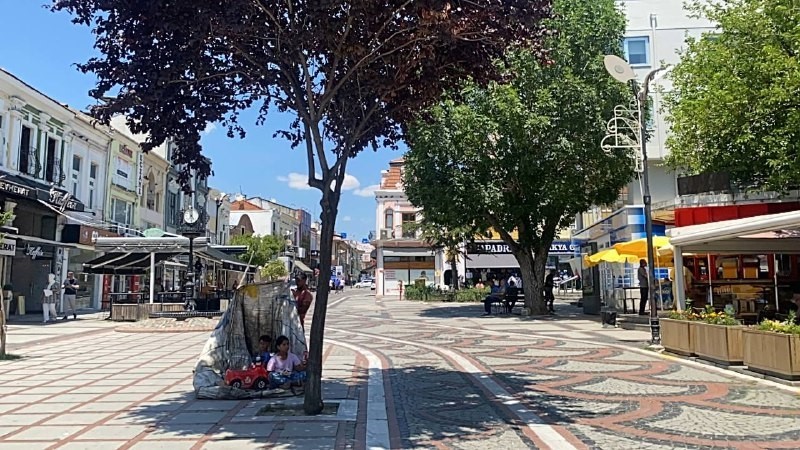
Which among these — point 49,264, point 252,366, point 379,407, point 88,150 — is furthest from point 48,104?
point 379,407

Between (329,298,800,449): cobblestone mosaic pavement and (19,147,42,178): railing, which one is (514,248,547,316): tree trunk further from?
(19,147,42,178): railing

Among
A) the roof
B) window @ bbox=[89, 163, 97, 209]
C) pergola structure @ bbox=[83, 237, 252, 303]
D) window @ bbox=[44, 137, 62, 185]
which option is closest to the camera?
pergola structure @ bbox=[83, 237, 252, 303]

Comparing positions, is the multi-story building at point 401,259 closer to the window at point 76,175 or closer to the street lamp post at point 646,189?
the window at point 76,175

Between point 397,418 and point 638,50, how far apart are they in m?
31.9

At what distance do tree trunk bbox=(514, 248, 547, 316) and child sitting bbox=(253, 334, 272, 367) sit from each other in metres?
17.0

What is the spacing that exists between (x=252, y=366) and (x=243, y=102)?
378 cm

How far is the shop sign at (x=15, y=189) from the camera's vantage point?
19.7m

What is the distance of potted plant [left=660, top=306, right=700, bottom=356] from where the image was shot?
11461 millimetres

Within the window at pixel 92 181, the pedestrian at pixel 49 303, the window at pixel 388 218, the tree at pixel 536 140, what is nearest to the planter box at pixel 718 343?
the tree at pixel 536 140

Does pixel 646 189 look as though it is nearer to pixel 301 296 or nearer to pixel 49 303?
pixel 301 296

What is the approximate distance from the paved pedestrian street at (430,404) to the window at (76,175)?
57.1 feet

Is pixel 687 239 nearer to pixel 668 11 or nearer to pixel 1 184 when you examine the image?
pixel 1 184

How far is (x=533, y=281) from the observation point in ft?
80.5

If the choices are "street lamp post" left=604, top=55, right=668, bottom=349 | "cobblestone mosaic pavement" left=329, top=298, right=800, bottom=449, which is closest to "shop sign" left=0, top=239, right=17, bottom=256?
"cobblestone mosaic pavement" left=329, top=298, right=800, bottom=449
